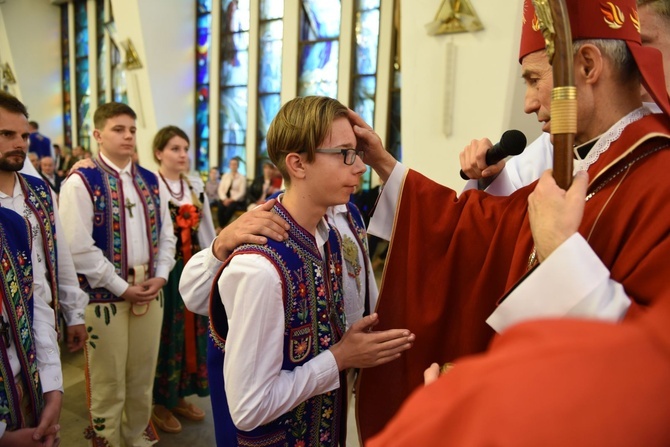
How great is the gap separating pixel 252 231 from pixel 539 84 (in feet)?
2.67

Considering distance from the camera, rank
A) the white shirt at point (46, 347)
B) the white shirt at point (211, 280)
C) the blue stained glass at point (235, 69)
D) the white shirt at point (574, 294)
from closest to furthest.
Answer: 1. the white shirt at point (574, 294)
2. the white shirt at point (211, 280)
3. the white shirt at point (46, 347)
4. the blue stained glass at point (235, 69)

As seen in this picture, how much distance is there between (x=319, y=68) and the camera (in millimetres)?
9461

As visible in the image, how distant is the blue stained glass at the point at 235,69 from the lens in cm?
1041

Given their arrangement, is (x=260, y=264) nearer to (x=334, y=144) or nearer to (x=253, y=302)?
(x=253, y=302)

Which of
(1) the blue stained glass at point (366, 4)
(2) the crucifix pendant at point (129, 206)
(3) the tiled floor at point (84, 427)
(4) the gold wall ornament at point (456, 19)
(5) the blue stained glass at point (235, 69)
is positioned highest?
(1) the blue stained glass at point (366, 4)

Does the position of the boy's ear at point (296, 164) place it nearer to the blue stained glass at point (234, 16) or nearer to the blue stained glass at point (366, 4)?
the blue stained glass at point (366, 4)

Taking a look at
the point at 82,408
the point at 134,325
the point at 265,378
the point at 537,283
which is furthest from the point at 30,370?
the point at 82,408

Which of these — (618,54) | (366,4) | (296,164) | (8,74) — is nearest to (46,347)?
(296,164)

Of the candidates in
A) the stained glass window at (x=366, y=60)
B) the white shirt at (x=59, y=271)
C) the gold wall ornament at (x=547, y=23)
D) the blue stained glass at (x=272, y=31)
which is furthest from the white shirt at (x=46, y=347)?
the blue stained glass at (x=272, y=31)

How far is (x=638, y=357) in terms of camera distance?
0.43m

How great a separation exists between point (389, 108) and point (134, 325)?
23.2 feet

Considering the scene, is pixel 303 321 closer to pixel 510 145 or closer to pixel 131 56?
pixel 510 145

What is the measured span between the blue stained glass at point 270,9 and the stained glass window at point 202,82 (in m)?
1.25

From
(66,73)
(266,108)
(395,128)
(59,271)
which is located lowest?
(59,271)
